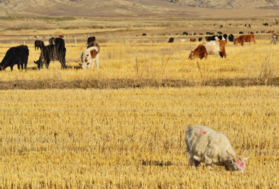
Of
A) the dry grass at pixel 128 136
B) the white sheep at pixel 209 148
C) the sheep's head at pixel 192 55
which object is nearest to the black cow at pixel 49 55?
the dry grass at pixel 128 136

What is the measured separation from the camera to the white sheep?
6.51m

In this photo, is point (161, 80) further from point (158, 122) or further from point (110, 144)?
point (110, 144)

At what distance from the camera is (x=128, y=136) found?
31.9ft

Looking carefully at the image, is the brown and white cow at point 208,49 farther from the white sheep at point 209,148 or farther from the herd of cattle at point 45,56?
the white sheep at point 209,148

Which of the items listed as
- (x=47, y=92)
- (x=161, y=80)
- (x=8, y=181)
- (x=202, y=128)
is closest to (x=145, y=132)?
(x=202, y=128)

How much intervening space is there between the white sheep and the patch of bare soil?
11405 millimetres

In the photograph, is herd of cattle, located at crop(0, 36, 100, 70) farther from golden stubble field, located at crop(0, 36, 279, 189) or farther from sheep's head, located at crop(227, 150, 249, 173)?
sheep's head, located at crop(227, 150, 249, 173)

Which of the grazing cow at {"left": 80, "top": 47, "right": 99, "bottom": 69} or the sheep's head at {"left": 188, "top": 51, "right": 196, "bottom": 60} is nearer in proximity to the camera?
the grazing cow at {"left": 80, "top": 47, "right": 99, "bottom": 69}

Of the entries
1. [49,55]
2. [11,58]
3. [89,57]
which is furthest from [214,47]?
[11,58]

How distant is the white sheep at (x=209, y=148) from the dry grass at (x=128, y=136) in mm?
208

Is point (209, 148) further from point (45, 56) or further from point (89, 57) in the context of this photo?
point (45, 56)

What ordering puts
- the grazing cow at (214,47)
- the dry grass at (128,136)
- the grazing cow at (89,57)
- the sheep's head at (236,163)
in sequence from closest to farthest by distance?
1. the sheep's head at (236,163)
2. the dry grass at (128,136)
3. the grazing cow at (89,57)
4. the grazing cow at (214,47)

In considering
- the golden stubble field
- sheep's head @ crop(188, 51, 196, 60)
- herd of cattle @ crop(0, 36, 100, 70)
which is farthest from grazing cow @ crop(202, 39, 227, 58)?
the golden stubble field

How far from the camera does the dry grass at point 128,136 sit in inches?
253
